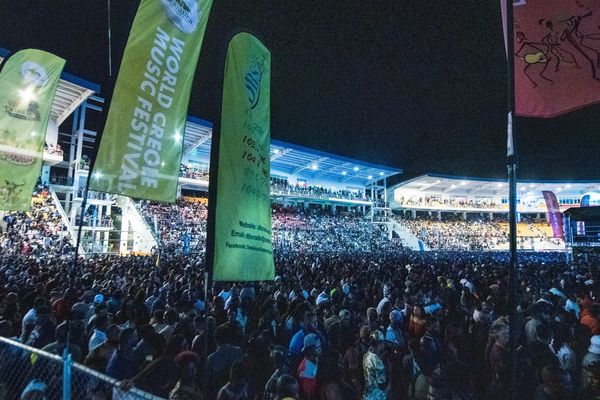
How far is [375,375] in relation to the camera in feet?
12.3

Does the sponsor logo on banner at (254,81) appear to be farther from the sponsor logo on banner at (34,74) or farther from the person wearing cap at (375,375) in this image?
the sponsor logo on banner at (34,74)

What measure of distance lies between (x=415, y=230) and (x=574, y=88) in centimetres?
4692

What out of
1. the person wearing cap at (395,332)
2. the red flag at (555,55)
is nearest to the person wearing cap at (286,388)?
the person wearing cap at (395,332)

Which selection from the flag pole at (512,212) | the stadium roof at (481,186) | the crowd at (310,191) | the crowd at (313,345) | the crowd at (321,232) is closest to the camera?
the flag pole at (512,212)

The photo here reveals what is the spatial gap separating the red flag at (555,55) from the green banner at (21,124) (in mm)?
7989

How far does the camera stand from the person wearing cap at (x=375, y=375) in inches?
146

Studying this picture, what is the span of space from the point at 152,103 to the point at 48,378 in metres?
2.86

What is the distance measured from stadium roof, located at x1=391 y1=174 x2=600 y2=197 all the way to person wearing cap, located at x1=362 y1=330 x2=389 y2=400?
48523 mm

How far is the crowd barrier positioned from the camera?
2549mm

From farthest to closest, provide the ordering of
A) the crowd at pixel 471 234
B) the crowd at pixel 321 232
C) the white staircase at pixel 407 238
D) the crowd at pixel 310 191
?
the crowd at pixel 471 234, the white staircase at pixel 407 238, the crowd at pixel 310 191, the crowd at pixel 321 232

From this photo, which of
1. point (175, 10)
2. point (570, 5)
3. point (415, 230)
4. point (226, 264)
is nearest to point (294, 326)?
point (226, 264)

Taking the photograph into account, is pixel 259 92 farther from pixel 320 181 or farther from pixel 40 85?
pixel 320 181

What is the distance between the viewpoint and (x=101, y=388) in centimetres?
301

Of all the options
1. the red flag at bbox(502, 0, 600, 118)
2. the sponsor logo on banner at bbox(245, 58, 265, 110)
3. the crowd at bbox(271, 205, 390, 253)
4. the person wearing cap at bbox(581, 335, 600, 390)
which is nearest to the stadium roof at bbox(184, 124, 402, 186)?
the crowd at bbox(271, 205, 390, 253)
